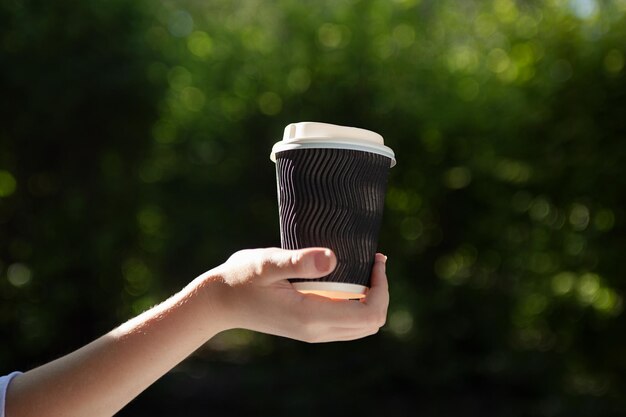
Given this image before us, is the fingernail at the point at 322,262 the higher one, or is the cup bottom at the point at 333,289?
the fingernail at the point at 322,262

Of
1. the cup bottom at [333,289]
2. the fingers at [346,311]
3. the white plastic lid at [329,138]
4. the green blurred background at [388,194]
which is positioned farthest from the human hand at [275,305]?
the green blurred background at [388,194]

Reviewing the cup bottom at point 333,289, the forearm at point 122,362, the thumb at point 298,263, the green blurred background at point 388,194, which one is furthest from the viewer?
the green blurred background at point 388,194

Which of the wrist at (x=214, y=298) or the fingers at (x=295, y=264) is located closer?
the fingers at (x=295, y=264)

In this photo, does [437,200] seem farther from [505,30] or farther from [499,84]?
[505,30]

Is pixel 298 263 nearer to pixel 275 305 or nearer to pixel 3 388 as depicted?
pixel 275 305

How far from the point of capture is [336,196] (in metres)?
1.66

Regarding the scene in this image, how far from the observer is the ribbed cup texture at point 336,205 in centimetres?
165

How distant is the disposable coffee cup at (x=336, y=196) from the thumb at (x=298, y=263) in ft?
0.97

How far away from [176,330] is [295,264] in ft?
0.80

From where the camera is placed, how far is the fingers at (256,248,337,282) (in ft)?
4.24

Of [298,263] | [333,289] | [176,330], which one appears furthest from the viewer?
[333,289]

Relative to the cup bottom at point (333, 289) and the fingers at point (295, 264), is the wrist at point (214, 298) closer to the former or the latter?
the fingers at point (295, 264)

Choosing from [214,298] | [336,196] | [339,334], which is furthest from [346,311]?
[336,196]

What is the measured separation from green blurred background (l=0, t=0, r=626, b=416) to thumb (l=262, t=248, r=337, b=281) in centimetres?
433
